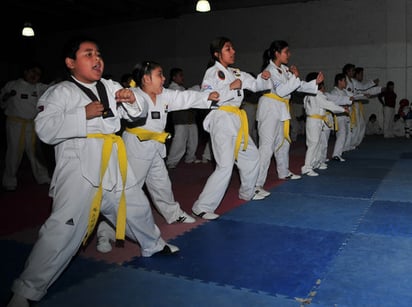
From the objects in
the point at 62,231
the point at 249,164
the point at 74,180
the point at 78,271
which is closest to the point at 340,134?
the point at 249,164

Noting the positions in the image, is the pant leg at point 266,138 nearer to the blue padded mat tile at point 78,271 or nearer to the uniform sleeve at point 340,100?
the uniform sleeve at point 340,100

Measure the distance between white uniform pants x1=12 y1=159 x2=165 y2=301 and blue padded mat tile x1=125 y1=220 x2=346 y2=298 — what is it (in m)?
0.65

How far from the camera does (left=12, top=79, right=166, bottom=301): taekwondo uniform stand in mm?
2414

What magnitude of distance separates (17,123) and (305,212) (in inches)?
172

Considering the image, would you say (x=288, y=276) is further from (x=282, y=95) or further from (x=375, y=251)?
(x=282, y=95)

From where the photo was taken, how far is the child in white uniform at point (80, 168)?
242cm

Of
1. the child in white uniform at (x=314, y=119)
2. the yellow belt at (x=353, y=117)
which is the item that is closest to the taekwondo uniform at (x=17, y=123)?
the child in white uniform at (x=314, y=119)

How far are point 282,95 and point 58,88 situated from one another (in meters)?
3.34

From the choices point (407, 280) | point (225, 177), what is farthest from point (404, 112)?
point (407, 280)

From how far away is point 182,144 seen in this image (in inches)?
316

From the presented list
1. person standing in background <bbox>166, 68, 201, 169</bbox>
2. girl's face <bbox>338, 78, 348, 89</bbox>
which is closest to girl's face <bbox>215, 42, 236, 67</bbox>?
person standing in background <bbox>166, 68, 201, 169</bbox>

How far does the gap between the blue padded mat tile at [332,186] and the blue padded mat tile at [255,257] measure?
1613 millimetres

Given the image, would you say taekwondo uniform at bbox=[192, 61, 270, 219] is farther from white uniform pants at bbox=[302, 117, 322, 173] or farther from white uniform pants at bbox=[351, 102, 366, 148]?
white uniform pants at bbox=[351, 102, 366, 148]

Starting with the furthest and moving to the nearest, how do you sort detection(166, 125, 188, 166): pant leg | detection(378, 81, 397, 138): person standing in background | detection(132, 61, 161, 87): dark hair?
detection(378, 81, 397, 138): person standing in background
detection(166, 125, 188, 166): pant leg
detection(132, 61, 161, 87): dark hair
